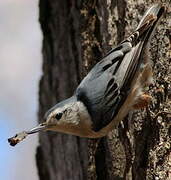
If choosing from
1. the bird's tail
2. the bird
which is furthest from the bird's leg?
the bird's tail

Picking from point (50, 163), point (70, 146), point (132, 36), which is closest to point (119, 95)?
point (132, 36)

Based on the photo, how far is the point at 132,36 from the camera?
2475 mm

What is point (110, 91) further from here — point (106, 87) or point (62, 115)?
point (62, 115)

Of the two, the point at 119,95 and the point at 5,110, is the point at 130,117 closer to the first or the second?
the point at 119,95

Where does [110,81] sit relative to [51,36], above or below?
below

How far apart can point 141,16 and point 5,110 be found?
5.21ft

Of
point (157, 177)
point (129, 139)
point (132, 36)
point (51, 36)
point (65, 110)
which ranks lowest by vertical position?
point (157, 177)

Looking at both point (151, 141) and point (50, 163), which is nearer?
point (151, 141)

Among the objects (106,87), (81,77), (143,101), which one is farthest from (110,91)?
(81,77)

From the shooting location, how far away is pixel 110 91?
2.46m

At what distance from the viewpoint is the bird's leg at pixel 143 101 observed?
2455mm

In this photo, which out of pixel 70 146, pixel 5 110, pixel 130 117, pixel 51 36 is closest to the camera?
pixel 130 117

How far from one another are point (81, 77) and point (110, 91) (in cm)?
52

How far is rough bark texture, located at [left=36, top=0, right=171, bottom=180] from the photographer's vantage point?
243 centimetres
